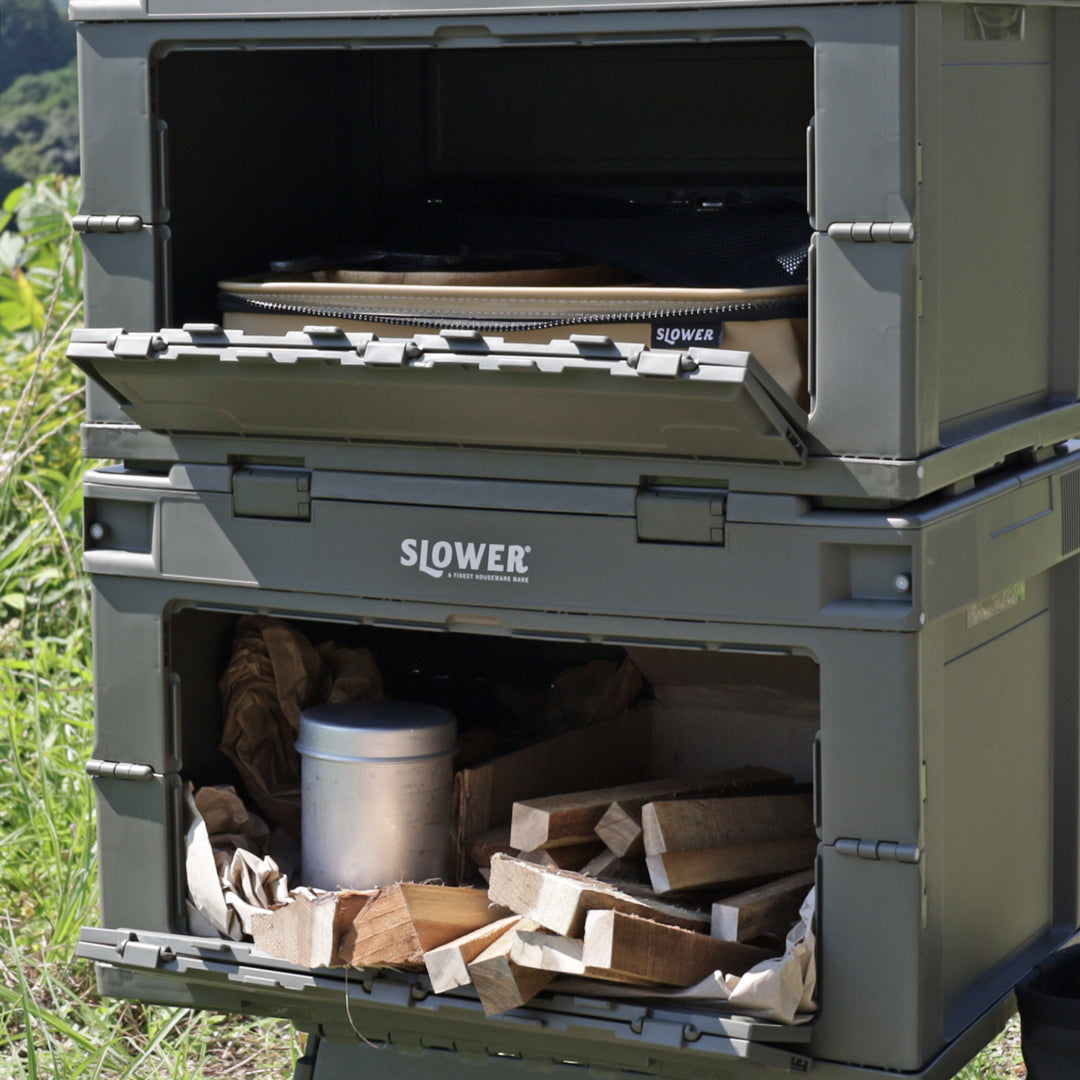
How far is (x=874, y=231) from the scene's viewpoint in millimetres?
2004

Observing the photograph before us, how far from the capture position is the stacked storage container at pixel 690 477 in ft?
6.77

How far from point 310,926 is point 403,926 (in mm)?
132

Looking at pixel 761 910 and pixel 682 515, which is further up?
pixel 682 515

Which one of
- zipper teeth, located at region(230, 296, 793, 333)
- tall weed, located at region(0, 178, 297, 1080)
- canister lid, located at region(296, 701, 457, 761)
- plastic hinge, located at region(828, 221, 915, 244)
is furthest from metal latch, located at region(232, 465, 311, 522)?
tall weed, located at region(0, 178, 297, 1080)

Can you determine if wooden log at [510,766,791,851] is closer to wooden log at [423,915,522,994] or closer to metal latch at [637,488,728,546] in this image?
wooden log at [423,915,522,994]

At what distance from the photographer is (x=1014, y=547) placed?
7.80 feet

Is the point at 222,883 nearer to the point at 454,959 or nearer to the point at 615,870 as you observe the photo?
the point at 454,959

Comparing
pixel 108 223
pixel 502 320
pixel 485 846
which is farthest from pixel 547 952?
pixel 108 223

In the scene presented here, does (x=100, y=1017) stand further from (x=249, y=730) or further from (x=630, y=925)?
(x=630, y=925)

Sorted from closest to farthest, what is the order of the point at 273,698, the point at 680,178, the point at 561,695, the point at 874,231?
the point at 874,231
the point at 273,698
the point at 680,178
the point at 561,695

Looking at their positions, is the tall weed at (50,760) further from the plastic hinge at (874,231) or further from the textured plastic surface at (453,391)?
the plastic hinge at (874,231)

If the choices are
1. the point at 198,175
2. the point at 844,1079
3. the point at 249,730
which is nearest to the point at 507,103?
the point at 198,175

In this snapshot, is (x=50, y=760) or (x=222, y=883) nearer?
(x=222, y=883)

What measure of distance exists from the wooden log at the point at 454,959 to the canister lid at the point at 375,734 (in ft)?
1.09
